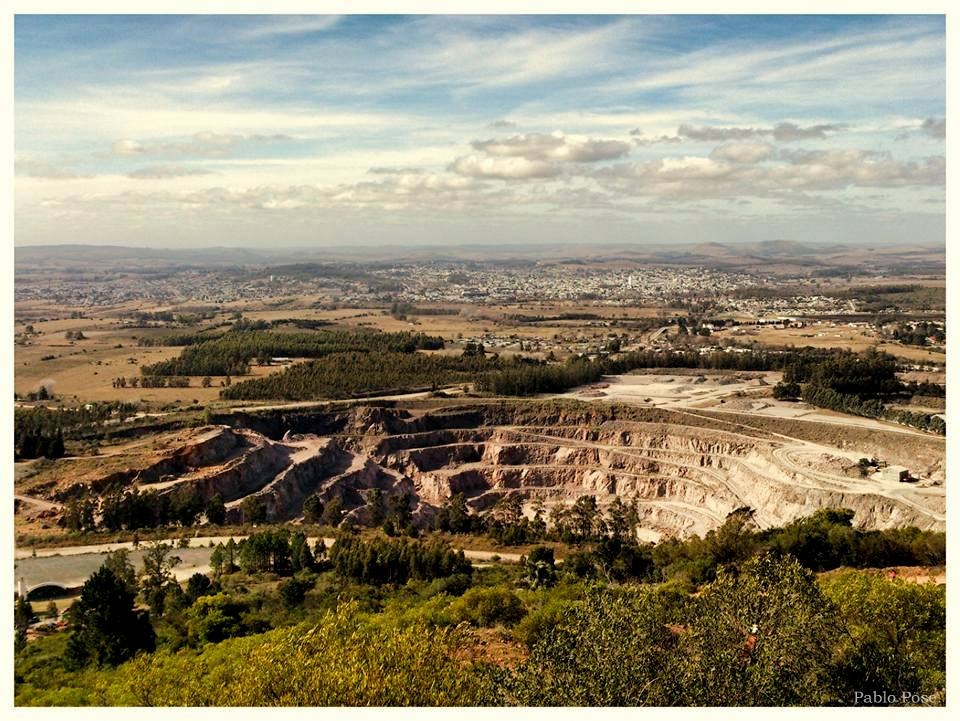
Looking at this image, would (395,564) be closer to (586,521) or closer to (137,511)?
(586,521)

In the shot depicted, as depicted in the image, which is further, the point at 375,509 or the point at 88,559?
the point at 375,509

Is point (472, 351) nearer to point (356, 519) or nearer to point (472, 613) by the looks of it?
point (356, 519)

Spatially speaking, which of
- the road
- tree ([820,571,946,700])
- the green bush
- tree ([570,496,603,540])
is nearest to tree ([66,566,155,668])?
the road

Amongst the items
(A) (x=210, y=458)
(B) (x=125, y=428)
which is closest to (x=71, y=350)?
(B) (x=125, y=428)

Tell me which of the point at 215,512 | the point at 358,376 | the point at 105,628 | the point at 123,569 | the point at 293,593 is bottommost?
the point at 215,512

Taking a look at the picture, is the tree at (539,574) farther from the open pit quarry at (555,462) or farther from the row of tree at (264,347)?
the row of tree at (264,347)

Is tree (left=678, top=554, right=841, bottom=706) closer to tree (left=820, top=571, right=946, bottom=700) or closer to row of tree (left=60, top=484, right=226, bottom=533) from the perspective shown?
tree (left=820, top=571, right=946, bottom=700)

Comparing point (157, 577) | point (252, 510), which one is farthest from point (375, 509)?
point (157, 577)
